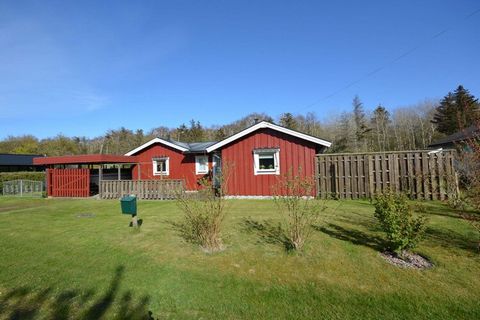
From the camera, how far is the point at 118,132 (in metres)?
61.6

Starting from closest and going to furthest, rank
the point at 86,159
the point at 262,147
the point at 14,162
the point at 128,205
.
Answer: the point at 128,205, the point at 262,147, the point at 86,159, the point at 14,162

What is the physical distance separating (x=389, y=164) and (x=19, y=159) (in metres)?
41.5

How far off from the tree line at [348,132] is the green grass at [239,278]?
33.8m

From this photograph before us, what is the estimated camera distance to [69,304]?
4227mm

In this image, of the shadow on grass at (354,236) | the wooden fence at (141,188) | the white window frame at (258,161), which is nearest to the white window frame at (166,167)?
the wooden fence at (141,188)

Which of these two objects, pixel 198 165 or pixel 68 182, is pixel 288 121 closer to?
pixel 198 165

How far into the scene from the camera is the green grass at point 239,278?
3854 mm

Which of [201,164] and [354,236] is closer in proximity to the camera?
[354,236]

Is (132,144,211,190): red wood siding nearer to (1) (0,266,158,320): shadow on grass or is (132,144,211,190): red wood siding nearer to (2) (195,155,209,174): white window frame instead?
(2) (195,155,209,174): white window frame

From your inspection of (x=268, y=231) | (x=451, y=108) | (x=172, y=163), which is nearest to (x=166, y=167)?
(x=172, y=163)

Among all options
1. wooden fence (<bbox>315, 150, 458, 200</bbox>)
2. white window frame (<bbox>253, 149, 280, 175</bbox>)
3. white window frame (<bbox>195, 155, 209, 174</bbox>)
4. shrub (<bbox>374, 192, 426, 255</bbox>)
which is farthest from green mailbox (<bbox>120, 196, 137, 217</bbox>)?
white window frame (<bbox>195, 155, 209, 174</bbox>)

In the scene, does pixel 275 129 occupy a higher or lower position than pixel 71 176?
higher

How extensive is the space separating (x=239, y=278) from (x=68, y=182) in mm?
18337

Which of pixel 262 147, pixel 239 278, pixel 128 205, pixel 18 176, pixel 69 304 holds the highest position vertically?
pixel 262 147
